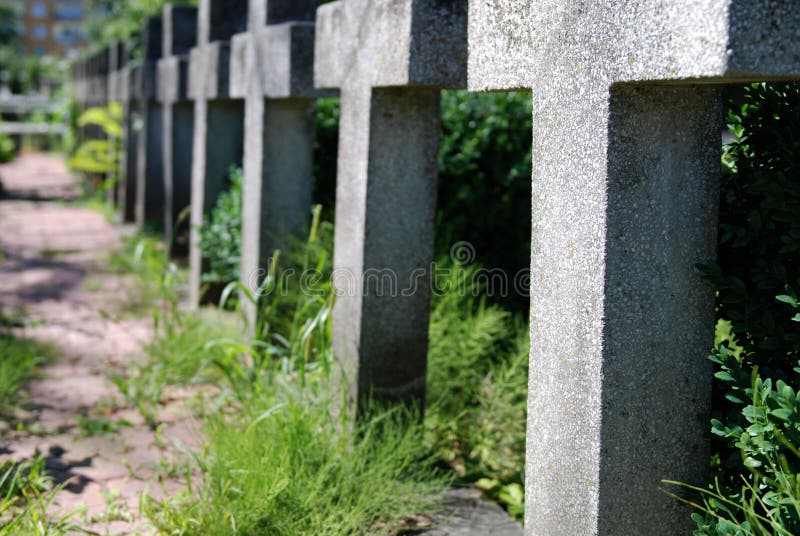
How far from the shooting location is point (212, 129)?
19.6 ft

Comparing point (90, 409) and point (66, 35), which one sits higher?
point (66, 35)

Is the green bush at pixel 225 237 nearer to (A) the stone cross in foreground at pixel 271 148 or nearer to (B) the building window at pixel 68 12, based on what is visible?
(A) the stone cross in foreground at pixel 271 148

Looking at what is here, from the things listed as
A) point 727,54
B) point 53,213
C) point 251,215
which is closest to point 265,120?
point 251,215

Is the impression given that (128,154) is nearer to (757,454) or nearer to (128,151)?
(128,151)

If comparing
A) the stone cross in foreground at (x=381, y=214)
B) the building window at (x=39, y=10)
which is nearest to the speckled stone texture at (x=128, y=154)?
the stone cross in foreground at (x=381, y=214)

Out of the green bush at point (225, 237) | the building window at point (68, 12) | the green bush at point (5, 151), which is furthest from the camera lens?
the building window at point (68, 12)

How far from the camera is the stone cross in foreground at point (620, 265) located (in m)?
2.04

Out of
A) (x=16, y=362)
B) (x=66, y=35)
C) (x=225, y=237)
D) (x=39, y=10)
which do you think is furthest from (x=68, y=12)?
(x=16, y=362)

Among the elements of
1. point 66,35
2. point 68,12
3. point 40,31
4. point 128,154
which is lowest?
point 128,154

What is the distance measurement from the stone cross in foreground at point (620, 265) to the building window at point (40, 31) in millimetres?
78286

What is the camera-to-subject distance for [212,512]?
294cm

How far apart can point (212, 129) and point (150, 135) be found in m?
3.03

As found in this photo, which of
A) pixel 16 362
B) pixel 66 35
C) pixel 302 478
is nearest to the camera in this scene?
pixel 302 478

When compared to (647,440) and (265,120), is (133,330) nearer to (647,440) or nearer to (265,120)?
(265,120)
